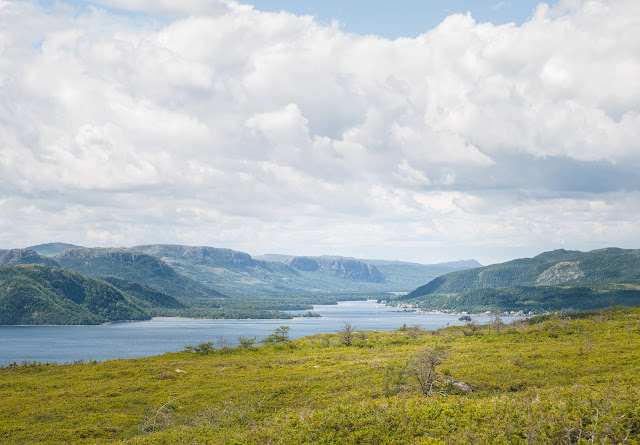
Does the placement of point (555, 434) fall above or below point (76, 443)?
above

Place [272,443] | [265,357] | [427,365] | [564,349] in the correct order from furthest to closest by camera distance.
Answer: [265,357]
[564,349]
[427,365]
[272,443]

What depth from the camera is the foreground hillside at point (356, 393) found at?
3178 cm

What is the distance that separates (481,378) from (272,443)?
1490 inches

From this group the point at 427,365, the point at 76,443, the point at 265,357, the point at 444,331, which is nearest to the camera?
the point at 76,443

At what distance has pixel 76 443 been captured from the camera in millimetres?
48125

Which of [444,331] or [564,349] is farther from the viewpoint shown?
[444,331]

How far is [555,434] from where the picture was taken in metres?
28.3

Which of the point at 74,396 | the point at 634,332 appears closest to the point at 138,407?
the point at 74,396

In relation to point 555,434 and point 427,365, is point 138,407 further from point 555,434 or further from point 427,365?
point 555,434

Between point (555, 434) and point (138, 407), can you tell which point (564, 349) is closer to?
point (555, 434)

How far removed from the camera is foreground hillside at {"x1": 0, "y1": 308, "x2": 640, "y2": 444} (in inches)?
1251

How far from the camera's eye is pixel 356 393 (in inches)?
2205

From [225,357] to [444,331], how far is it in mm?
58283

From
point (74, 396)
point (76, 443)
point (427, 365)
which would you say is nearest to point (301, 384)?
point (427, 365)
